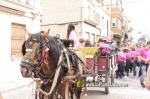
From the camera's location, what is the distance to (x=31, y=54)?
174 inches

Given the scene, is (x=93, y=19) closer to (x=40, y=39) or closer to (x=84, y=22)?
(x=84, y=22)

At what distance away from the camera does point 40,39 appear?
182 inches

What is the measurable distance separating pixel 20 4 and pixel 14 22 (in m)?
1.03

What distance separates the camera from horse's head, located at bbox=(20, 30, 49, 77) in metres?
4.30

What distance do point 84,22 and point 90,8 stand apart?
2.08 m

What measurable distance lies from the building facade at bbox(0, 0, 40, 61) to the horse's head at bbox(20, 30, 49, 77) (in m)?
9.34

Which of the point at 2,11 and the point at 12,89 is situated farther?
the point at 2,11

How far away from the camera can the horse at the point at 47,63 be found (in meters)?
4.42

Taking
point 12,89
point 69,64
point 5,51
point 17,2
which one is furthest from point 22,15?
point 69,64

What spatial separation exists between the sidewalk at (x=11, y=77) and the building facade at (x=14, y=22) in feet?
1.19

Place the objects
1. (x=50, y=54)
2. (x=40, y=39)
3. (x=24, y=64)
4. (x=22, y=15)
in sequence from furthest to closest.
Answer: (x=22, y=15) → (x=50, y=54) → (x=40, y=39) → (x=24, y=64)

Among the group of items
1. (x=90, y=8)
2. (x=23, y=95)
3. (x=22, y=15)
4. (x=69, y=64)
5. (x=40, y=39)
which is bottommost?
(x=23, y=95)

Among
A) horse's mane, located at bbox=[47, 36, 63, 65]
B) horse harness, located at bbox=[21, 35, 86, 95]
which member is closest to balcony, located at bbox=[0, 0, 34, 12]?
horse harness, located at bbox=[21, 35, 86, 95]

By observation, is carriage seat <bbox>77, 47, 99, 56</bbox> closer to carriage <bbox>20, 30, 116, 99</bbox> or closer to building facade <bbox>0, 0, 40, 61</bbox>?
carriage <bbox>20, 30, 116, 99</bbox>
